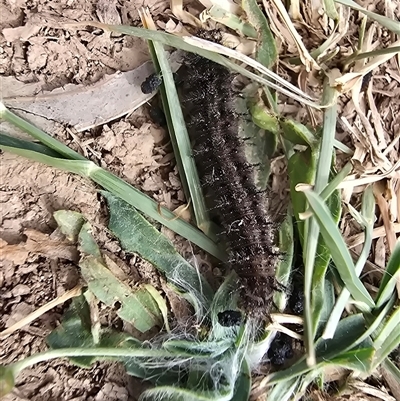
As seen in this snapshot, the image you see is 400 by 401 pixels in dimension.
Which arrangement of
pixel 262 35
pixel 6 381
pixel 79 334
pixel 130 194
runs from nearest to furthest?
pixel 6 381 → pixel 79 334 → pixel 130 194 → pixel 262 35

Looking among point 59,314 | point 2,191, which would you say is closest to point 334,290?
point 59,314

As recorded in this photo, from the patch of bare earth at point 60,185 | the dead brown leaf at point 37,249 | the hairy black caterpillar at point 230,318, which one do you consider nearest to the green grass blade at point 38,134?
the patch of bare earth at point 60,185

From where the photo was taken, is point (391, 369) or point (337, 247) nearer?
point (337, 247)

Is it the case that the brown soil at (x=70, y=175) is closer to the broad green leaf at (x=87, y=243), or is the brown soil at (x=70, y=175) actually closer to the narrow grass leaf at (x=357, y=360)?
the broad green leaf at (x=87, y=243)

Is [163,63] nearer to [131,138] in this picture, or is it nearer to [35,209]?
[131,138]

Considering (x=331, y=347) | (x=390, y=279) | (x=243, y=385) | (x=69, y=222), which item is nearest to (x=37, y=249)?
(x=69, y=222)

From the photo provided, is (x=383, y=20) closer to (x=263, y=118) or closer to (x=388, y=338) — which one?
(x=263, y=118)

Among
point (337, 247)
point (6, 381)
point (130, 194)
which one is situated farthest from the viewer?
point (130, 194)

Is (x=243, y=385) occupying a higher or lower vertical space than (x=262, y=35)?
lower
